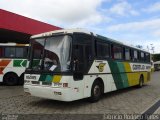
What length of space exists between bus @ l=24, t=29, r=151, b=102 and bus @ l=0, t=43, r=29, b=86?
278 inches

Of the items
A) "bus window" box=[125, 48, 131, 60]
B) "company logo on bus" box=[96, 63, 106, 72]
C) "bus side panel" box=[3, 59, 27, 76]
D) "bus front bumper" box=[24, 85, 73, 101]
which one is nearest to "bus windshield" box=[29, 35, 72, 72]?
"bus front bumper" box=[24, 85, 73, 101]

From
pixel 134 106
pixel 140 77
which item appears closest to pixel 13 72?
pixel 140 77

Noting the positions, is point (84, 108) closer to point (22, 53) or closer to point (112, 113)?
point (112, 113)

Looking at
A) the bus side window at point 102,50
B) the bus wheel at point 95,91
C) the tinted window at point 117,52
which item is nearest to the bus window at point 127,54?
the tinted window at point 117,52

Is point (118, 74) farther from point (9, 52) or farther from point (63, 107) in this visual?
point (9, 52)

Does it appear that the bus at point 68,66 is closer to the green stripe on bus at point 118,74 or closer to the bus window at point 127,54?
the green stripe on bus at point 118,74

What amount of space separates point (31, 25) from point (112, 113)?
642 inches

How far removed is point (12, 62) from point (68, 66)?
29.7 ft

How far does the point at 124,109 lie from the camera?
960 centimetres

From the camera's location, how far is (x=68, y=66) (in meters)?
9.32

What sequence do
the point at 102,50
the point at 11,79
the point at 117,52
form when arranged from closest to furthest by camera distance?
the point at 102,50, the point at 117,52, the point at 11,79

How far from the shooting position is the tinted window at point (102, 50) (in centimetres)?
1150

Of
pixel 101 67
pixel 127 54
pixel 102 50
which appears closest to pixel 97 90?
pixel 101 67

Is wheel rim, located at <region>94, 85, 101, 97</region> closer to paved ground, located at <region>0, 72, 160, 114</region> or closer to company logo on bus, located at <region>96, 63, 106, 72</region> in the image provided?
paved ground, located at <region>0, 72, 160, 114</region>
